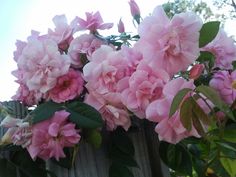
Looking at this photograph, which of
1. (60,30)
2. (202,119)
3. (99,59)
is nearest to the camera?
(202,119)

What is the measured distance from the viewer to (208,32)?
0.67 meters

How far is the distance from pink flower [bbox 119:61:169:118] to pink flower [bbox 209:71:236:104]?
4.7 inches

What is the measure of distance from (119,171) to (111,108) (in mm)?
126

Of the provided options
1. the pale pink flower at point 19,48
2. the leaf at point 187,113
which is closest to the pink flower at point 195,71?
the leaf at point 187,113

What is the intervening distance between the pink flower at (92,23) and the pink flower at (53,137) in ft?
0.67

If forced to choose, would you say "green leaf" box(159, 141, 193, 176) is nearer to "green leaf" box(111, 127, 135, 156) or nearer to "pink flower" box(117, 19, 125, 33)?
"green leaf" box(111, 127, 135, 156)

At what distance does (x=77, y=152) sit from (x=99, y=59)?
17cm

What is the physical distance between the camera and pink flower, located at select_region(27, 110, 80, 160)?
64 cm

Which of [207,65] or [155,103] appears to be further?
[207,65]

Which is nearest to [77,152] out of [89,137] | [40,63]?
[89,137]

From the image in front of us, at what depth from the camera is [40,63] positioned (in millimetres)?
→ 699

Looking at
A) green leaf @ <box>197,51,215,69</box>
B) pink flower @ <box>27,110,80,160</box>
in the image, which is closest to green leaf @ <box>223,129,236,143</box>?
green leaf @ <box>197,51,215,69</box>

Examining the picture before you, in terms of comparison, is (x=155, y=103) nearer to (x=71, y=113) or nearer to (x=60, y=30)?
(x=71, y=113)

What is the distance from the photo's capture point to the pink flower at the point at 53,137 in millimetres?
642
